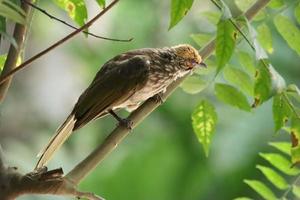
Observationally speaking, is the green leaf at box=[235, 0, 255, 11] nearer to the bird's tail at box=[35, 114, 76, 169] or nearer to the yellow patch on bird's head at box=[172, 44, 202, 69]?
the yellow patch on bird's head at box=[172, 44, 202, 69]

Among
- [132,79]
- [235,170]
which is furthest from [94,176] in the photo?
[132,79]

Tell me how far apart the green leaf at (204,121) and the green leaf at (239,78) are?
6 centimetres

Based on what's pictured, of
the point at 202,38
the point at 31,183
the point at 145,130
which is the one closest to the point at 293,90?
the point at 202,38

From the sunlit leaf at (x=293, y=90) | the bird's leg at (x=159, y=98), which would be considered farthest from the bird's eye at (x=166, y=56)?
the sunlit leaf at (x=293, y=90)

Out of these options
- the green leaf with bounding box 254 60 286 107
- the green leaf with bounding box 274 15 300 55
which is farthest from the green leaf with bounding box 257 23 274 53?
the green leaf with bounding box 254 60 286 107

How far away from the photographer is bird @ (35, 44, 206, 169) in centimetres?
116

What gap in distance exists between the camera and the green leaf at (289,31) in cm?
105

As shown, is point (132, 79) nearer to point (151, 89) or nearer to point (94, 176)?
point (151, 89)

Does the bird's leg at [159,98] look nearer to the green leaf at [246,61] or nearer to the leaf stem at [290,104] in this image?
the green leaf at [246,61]

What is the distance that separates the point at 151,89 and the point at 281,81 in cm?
42

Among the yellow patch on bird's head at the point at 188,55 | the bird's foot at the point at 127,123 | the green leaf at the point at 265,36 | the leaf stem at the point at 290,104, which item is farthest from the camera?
the yellow patch on bird's head at the point at 188,55

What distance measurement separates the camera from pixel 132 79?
1.28m

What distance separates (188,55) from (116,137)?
1.28 ft

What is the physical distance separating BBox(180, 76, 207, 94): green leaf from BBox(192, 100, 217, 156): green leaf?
0.21 ft
